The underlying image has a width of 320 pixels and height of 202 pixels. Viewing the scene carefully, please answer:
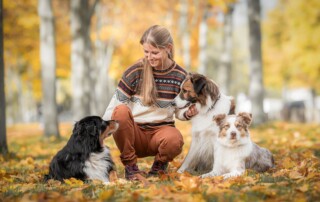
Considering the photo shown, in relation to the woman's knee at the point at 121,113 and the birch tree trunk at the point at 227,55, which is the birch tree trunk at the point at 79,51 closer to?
the birch tree trunk at the point at 227,55

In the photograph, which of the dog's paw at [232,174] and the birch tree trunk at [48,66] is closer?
the dog's paw at [232,174]

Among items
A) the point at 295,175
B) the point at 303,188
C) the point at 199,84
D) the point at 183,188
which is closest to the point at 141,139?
the point at 199,84

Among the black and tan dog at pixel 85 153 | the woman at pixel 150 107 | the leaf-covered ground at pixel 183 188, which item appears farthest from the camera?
the woman at pixel 150 107

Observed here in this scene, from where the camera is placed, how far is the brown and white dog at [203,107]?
5.88 meters

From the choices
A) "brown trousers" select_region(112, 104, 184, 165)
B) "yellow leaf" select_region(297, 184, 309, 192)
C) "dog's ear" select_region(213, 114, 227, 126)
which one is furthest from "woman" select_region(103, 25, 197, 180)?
"yellow leaf" select_region(297, 184, 309, 192)

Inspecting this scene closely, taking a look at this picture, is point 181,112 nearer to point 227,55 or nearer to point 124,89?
point 124,89

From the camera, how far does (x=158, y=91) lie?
6.11 m

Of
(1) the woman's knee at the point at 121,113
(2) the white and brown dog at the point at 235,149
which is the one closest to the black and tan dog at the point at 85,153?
(1) the woman's knee at the point at 121,113

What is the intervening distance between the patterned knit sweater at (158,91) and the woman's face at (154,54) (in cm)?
24

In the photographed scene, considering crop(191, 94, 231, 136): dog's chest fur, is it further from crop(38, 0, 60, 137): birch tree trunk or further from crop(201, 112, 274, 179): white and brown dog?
crop(38, 0, 60, 137): birch tree trunk

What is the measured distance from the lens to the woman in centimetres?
580

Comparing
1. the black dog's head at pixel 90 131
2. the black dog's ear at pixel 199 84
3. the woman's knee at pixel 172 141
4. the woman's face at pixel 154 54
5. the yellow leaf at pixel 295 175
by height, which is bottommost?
the yellow leaf at pixel 295 175

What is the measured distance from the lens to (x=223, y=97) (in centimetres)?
607

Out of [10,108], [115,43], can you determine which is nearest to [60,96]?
[10,108]
